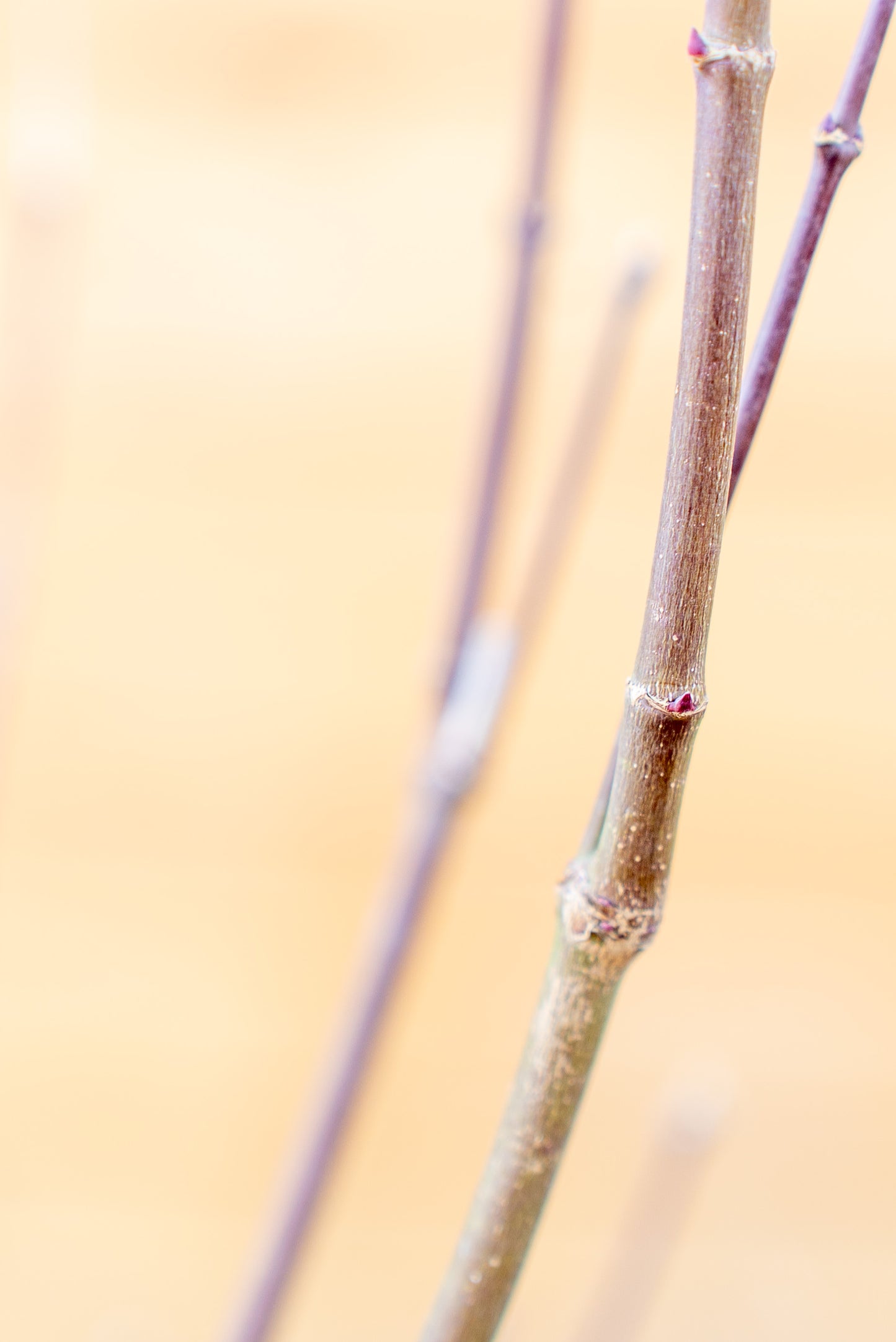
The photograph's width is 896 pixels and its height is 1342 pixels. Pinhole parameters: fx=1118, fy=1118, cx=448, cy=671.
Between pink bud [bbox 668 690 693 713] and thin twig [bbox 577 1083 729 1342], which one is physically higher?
pink bud [bbox 668 690 693 713]

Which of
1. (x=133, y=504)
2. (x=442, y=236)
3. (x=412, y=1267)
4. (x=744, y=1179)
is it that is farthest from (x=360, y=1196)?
(x=442, y=236)

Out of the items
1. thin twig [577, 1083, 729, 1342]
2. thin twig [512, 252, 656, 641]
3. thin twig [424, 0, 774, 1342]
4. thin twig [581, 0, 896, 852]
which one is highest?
thin twig [512, 252, 656, 641]

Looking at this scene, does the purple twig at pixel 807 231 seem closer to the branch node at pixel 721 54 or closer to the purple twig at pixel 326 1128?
the branch node at pixel 721 54

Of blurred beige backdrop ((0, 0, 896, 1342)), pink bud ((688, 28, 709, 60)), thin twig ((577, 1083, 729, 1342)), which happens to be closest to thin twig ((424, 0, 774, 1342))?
pink bud ((688, 28, 709, 60))

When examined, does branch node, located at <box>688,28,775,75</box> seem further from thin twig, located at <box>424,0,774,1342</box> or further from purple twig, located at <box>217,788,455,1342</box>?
purple twig, located at <box>217,788,455,1342</box>

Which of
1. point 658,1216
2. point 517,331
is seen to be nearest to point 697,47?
point 517,331

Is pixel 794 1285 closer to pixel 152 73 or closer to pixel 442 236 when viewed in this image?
pixel 442 236

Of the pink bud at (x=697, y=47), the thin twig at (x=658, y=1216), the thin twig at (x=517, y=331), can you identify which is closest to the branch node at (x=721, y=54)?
the pink bud at (x=697, y=47)
